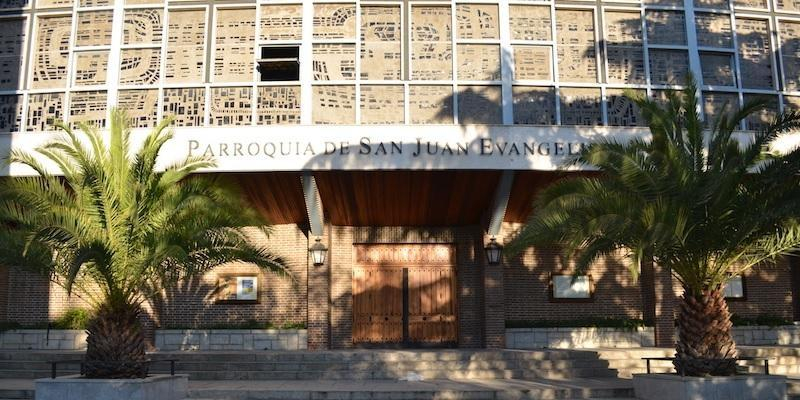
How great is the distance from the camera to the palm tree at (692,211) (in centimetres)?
1138

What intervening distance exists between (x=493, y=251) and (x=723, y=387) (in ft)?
21.8

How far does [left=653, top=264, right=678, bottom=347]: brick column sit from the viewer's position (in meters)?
17.7

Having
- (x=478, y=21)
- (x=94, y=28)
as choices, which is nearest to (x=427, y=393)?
(x=478, y=21)

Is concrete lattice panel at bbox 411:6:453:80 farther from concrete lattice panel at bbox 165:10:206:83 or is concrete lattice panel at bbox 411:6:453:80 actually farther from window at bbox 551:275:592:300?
window at bbox 551:275:592:300

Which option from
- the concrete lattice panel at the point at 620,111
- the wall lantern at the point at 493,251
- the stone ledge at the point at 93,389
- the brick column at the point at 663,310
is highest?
the concrete lattice panel at the point at 620,111

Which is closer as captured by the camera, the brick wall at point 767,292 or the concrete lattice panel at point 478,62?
the concrete lattice panel at point 478,62

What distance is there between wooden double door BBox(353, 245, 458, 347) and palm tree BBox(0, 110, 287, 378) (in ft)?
22.0

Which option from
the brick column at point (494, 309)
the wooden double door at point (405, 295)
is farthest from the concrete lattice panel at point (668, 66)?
the wooden double door at point (405, 295)

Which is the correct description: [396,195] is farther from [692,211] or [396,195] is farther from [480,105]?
[692,211]

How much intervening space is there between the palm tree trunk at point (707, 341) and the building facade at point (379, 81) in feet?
14.2

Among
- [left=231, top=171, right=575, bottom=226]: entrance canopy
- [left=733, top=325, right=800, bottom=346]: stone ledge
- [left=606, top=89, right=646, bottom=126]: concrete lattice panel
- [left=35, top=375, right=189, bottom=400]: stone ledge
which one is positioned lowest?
[left=35, top=375, right=189, bottom=400]: stone ledge

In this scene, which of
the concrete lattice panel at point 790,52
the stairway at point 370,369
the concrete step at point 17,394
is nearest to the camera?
the concrete step at point 17,394

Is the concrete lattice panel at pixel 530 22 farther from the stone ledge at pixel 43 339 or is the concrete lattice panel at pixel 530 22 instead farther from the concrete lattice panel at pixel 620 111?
the stone ledge at pixel 43 339

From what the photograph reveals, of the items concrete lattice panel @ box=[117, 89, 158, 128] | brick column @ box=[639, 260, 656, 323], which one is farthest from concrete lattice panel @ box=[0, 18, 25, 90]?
brick column @ box=[639, 260, 656, 323]
